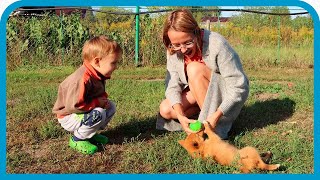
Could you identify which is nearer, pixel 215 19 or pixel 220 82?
pixel 220 82

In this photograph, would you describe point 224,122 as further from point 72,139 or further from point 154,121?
point 72,139

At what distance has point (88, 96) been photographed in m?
3.05

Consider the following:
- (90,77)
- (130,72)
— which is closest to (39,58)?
(130,72)

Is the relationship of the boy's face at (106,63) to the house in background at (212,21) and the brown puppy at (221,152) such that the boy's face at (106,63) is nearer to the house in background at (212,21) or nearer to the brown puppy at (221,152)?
the brown puppy at (221,152)

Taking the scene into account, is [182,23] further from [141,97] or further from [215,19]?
[215,19]

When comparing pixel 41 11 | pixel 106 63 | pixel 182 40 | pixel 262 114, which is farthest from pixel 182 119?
pixel 41 11

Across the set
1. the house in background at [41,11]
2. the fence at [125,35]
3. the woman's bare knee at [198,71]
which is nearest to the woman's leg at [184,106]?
the woman's bare knee at [198,71]

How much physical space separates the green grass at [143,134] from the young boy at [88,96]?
17 cm

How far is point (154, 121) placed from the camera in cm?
381

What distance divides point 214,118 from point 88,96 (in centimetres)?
100

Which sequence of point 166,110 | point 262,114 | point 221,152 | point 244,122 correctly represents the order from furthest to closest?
point 262,114
point 244,122
point 166,110
point 221,152

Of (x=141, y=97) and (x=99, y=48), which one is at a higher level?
(x=99, y=48)

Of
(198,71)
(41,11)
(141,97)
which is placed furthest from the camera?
(41,11)

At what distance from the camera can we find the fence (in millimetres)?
7578
